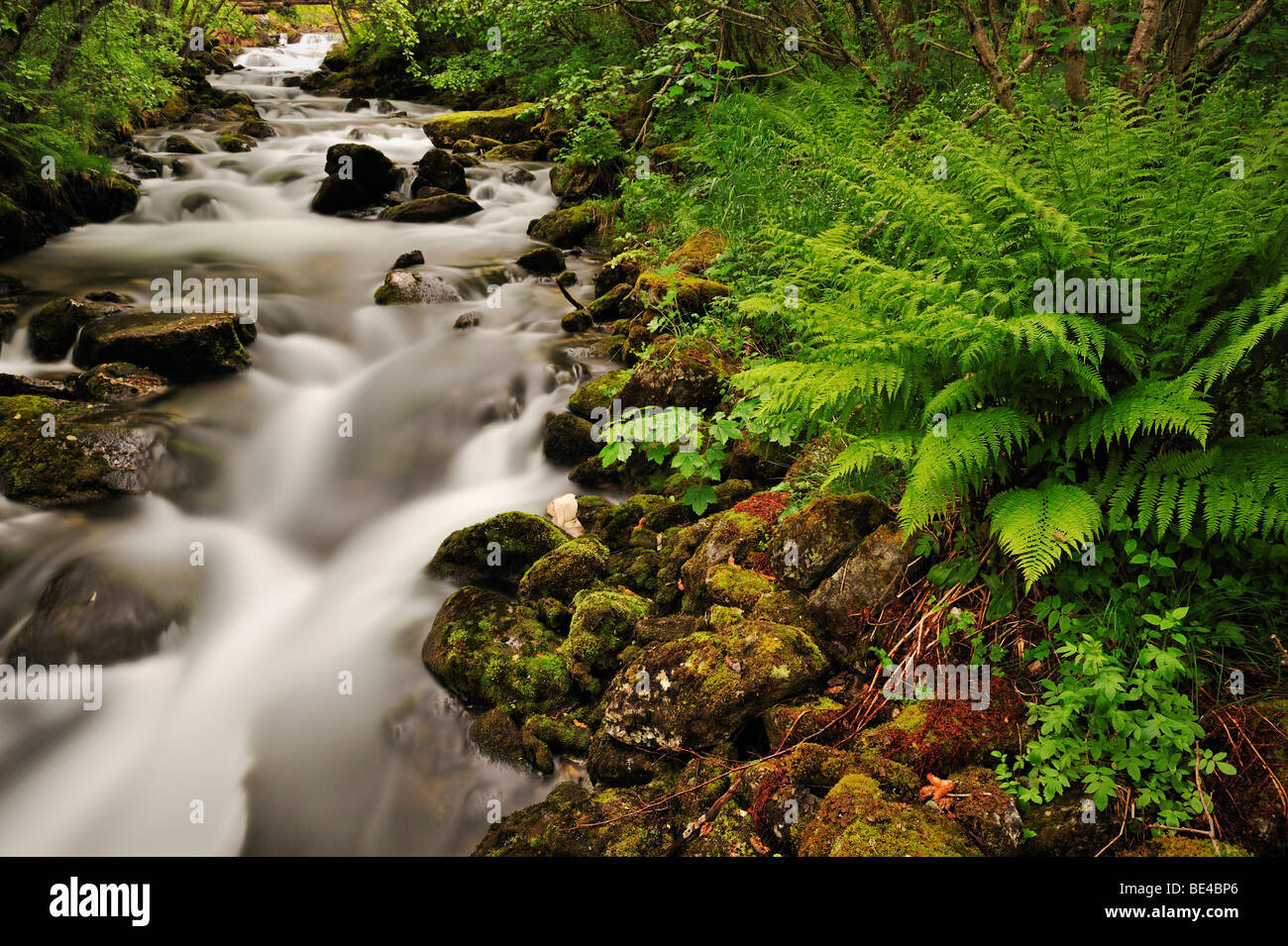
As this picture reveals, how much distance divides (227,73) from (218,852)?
29453 mm

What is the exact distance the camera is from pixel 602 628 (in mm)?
4180

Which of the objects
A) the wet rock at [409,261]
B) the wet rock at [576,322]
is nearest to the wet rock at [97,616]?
the wet rock at [576,322]

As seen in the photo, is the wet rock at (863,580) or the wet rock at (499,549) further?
the wet rock at (499,549)

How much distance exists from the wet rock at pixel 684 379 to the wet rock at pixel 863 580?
220 cm

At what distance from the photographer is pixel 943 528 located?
3453 mm

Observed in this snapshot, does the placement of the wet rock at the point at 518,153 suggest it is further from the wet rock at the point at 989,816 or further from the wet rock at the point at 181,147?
the wet rock at the point at 989,816

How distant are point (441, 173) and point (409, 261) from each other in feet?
13.0

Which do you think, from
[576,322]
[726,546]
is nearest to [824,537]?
[726,546]

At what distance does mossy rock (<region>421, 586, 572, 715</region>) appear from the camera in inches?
162

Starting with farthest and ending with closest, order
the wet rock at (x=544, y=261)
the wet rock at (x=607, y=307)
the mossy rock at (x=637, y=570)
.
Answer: the wet rock at (x=544, y=261)
the wet rock at (x=607, y=307)
the mossy rock at (x=637, y=570)

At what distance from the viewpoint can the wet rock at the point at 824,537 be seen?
379 centimetres

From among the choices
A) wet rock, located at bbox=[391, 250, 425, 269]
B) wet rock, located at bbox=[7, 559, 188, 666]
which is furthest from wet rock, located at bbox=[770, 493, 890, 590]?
wet rock, located at bbox=[391, 250, 425, 269]

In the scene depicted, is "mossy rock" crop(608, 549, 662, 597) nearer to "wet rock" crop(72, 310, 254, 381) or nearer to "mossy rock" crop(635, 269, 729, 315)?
"mossy rock" crop(635, 269, 729, 315)

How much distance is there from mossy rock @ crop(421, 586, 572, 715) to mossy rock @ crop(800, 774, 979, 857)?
1.84 meters
